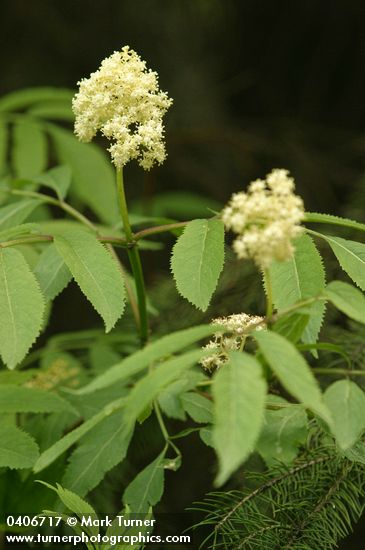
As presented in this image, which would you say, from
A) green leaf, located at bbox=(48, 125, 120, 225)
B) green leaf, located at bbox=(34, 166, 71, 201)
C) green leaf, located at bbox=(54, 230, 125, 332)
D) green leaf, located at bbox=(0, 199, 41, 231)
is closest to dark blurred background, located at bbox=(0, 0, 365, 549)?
green leaf, located at bbox=(48, 125, 120, 225)

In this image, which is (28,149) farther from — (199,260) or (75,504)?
(75,504)

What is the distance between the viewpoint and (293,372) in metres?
0.79

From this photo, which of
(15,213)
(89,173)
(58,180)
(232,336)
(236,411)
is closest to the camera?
(236,411)

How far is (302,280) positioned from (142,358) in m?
0.40

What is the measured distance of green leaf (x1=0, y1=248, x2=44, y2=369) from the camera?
1.05m

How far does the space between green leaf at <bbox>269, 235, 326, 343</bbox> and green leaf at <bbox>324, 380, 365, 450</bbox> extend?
24 cm

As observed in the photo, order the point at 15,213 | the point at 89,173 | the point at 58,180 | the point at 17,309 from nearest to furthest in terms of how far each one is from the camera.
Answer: the point at 17,309
the point at 15,213
the point at 58,180
the point at 89,173

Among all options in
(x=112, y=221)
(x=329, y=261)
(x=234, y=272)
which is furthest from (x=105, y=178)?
(x=329, y=261)

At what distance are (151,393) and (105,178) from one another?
1.60 meters

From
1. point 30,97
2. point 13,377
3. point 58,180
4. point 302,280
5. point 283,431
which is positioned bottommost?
point 283,431

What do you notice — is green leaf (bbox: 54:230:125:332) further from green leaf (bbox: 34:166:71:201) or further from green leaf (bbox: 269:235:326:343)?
green leaf (bbox: 34:166:71:201)

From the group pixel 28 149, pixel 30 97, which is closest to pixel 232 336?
pixel 28 149

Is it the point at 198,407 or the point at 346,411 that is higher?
the point at 198,407

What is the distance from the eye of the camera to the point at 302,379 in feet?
2.56
